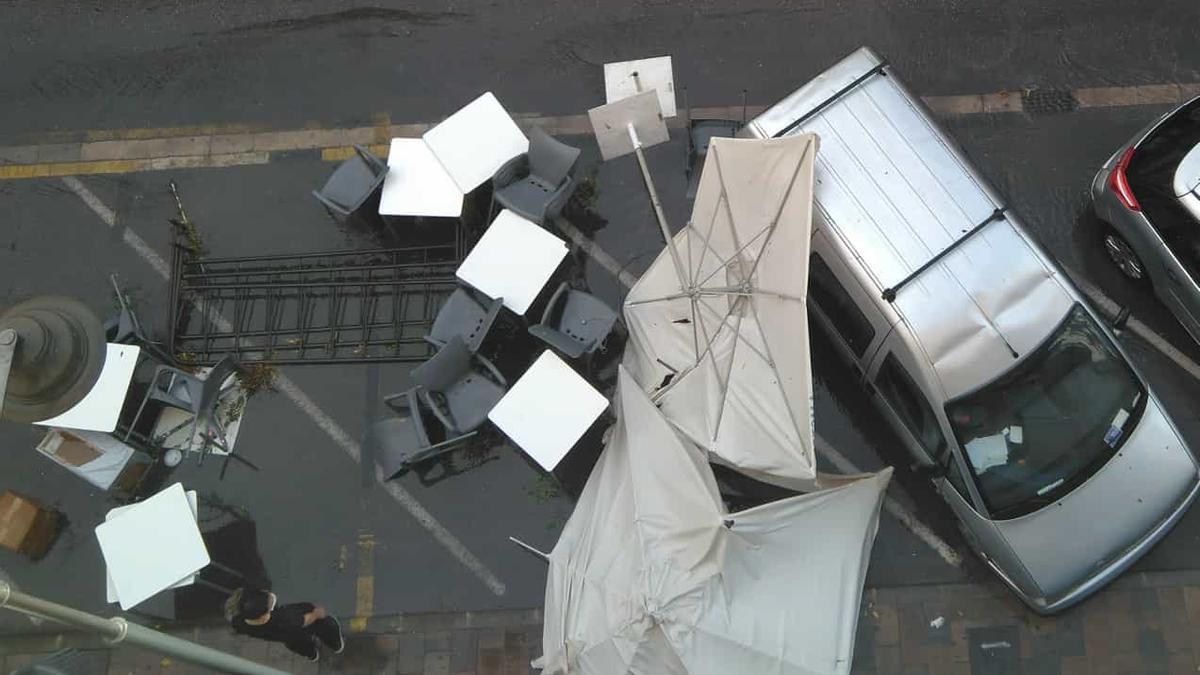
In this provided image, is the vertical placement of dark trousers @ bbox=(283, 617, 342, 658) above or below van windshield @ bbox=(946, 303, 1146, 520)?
below

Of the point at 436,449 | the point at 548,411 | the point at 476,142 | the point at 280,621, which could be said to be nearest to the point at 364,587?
the point at 280,621

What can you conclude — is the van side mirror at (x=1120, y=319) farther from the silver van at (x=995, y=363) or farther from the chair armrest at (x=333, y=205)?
the chair armrest at (x=333, y=205)

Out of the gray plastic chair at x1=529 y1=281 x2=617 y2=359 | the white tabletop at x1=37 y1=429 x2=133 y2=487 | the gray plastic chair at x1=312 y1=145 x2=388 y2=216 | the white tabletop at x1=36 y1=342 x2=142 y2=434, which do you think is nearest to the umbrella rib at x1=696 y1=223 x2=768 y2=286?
the gray plastic chair at x1=529 y1=281 x2=617 y2=359

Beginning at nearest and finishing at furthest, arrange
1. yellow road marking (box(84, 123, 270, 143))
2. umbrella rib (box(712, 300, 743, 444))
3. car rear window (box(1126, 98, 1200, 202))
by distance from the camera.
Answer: umbrella rib (box(712, 300, 743, 444))
car rear window (box(1126, 98, 1200, 202))
yellow road marking (box(84, 123, 270, 143))

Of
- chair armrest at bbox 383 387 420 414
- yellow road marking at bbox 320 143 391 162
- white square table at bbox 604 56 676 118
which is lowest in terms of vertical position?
chair armrest at bbox 383 387 420 414

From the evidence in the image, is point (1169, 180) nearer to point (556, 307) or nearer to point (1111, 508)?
point (1111, 508)

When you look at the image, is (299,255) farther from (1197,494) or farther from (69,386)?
(1197,494)

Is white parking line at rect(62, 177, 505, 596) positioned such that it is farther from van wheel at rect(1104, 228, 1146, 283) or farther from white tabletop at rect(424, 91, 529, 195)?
van wheel at rect(1104, 228, 1146, 283)
